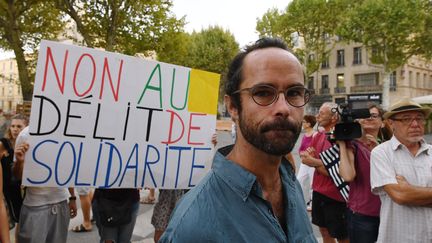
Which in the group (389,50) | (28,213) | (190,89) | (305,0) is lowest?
(28,213)

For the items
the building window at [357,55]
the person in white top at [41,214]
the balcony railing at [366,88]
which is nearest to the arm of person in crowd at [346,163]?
the person in white top at [41,214]

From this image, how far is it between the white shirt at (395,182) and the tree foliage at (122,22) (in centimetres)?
1610

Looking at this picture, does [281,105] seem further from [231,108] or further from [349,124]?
[349,124]

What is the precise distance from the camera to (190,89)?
3631 mm

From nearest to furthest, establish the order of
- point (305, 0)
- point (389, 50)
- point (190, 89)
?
point (190, 89), point (389, 50), point (305, 0)

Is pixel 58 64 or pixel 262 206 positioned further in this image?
pixel 58 64

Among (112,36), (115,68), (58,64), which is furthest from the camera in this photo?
(112,36)

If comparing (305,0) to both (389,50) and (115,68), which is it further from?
(115,68)

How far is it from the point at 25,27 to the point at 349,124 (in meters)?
18.5

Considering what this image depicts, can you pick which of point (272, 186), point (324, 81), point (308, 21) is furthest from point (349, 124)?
point (324, 81)

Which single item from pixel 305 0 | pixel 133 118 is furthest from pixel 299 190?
pixel 305 0

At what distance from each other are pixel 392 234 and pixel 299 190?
1.39m

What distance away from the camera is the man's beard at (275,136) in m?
1.29

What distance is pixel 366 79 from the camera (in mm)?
40062
